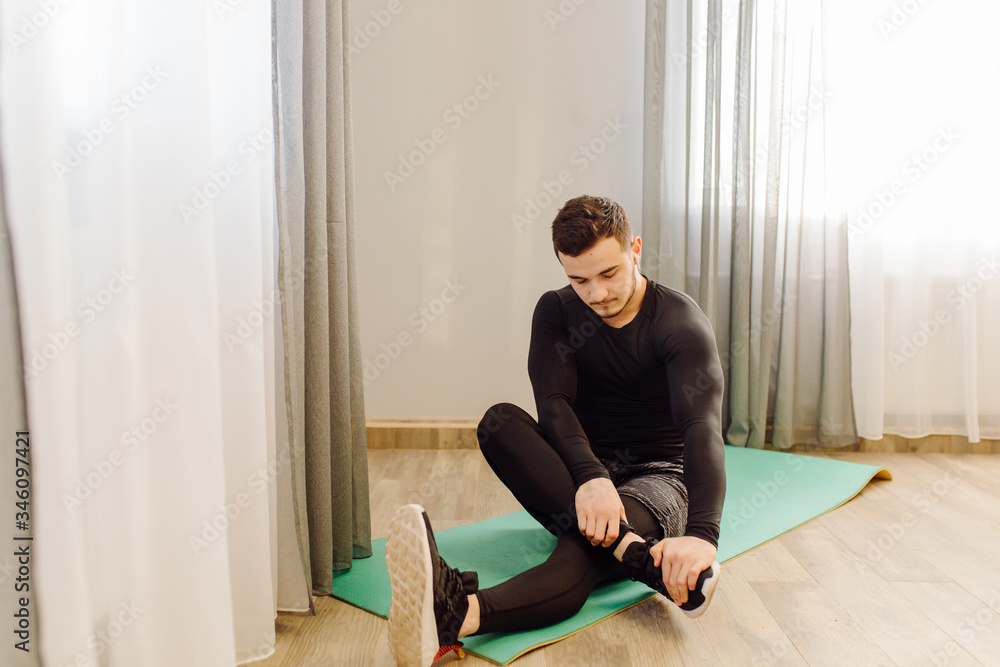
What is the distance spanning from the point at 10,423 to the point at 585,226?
0.95 m

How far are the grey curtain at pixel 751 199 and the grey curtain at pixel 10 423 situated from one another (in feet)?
7.24

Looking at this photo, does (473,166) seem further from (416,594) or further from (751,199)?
(416,594)

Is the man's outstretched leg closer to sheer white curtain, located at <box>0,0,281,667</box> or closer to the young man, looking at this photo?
the young man

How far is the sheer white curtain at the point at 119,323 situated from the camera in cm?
75

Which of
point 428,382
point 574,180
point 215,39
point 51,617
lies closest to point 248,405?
point 51,617

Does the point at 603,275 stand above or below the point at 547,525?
above

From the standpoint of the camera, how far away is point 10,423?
2.50 ft

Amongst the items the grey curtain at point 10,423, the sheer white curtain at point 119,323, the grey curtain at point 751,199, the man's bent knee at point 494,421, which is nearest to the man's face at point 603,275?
the man's bent knee at point 494,421

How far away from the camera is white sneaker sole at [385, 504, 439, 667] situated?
3.61 ft

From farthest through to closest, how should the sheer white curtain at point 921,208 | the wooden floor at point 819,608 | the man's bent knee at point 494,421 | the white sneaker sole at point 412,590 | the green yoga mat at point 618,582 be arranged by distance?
1. the sheer white curtain at point 921,208
2. the man's bent knee at point 494,421
3. the green yoga mat at point 618,582
4. the wooden floor at point 819,608
5. the white sneaker sole at point 412,590

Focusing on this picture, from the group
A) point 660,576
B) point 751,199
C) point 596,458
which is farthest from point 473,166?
point 660,576

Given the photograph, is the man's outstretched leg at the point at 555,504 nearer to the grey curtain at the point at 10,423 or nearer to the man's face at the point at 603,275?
the man's face at the point at 603,275

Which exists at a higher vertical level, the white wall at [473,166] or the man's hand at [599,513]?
the white wall at [473,166]

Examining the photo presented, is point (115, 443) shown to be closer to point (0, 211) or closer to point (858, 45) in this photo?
point (0, 211)
